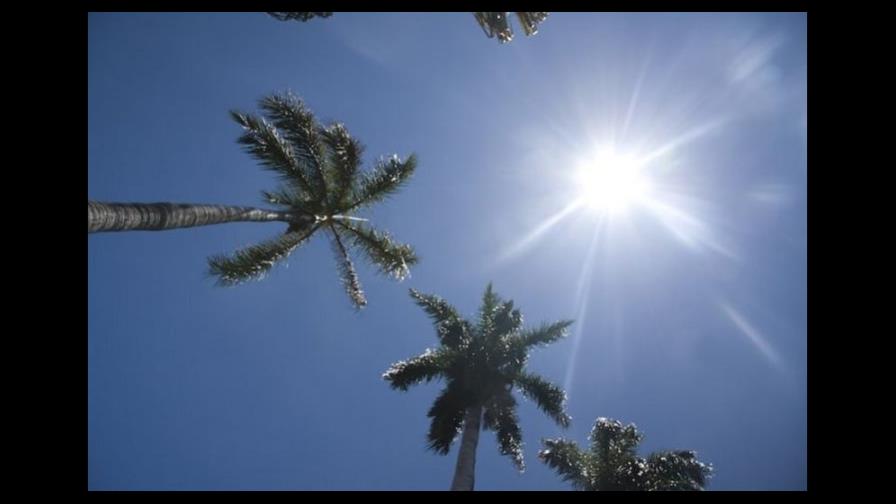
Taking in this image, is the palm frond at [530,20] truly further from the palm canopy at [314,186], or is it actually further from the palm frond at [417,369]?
the palm frond at [417,369]

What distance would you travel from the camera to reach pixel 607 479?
20094 millimetres

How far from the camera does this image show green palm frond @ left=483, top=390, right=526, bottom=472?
19.4 m

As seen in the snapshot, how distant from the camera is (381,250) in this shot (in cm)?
1667

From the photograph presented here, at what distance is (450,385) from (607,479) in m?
7.44

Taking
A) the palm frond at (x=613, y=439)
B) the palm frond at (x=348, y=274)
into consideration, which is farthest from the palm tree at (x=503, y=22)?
the palm frond at (x=613, y=439)

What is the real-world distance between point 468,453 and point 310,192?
9.80 metres

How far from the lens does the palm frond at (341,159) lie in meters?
15.7

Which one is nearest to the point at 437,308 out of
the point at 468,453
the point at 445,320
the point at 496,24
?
the point at 445,320

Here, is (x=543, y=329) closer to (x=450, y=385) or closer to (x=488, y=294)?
(x=488, y=294)

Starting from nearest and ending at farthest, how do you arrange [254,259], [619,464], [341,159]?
[254,259] < [341,159] < [619,464]

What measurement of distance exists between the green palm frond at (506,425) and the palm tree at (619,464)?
2534 mm

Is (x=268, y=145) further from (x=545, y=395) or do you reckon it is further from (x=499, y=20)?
(x=545, y=395)

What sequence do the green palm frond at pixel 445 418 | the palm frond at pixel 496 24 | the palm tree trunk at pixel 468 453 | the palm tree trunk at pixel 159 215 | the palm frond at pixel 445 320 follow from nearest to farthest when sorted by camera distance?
the palm tree trunk at pixel 159 215
the palm frond at pixel 496 24
the palm tree trunk at pixel 468 453
the green palm frond at pixel 445 418
the palm frond at pixel 445 320
